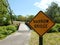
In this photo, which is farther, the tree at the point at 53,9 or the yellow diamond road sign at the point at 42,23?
the tree at the point at 53,9

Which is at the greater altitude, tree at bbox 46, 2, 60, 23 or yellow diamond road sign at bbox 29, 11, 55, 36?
tree at bbox 46, 2, 60, 23

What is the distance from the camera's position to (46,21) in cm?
538

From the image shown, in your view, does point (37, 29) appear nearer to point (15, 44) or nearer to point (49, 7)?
point (15, 44)

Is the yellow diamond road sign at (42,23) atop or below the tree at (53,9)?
below

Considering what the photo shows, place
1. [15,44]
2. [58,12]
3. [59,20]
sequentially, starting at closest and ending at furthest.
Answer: [15,44], [59,20], [58,12]

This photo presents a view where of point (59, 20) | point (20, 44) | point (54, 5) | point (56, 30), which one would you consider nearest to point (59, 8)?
point (54, 5)

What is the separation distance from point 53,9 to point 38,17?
104 m

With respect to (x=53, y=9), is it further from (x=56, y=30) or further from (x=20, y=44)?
(x=20, y=44)

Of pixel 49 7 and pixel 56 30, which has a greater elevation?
pixel 49 7

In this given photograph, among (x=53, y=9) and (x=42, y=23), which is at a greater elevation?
(x=53, y=9)

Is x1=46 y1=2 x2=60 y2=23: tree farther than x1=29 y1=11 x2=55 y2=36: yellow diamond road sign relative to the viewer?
Yes

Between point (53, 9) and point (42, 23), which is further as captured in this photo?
point (53, 9)

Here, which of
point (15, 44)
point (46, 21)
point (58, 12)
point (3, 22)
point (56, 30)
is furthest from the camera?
point (58, 12)

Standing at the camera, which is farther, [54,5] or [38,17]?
[54,5]
